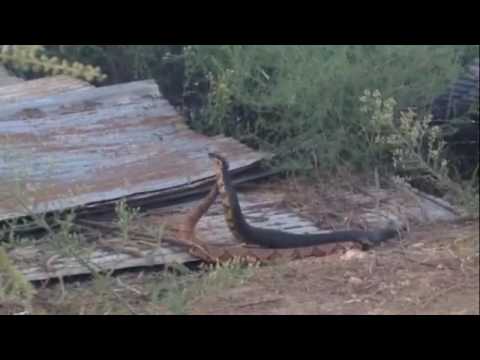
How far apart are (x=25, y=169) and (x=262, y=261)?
1.76 meters

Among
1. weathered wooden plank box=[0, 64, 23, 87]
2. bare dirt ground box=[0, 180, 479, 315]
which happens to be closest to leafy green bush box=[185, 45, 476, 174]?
bare dirt ground box=[0, 180, 479, 315]

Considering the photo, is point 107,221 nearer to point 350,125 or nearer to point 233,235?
point 233,235

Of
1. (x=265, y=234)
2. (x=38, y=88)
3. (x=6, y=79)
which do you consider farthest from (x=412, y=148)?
(x=6, y=79)

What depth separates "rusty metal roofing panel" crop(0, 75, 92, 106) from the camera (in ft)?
25.4

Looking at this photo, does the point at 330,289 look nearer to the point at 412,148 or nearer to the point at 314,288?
the point at 314,288

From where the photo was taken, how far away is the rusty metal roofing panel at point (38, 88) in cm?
774

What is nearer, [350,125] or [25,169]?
[25,169]

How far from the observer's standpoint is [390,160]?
6.73 m

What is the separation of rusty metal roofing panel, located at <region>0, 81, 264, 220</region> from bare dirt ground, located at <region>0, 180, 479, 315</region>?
38.6 inches

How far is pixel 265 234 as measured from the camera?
5.52 meters

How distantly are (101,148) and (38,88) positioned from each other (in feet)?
4.91

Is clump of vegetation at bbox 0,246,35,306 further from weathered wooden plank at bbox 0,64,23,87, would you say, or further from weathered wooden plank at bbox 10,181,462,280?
weathered wooden plank at bbox 0,64,23,87

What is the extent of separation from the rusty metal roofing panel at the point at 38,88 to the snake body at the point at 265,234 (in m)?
2.75
